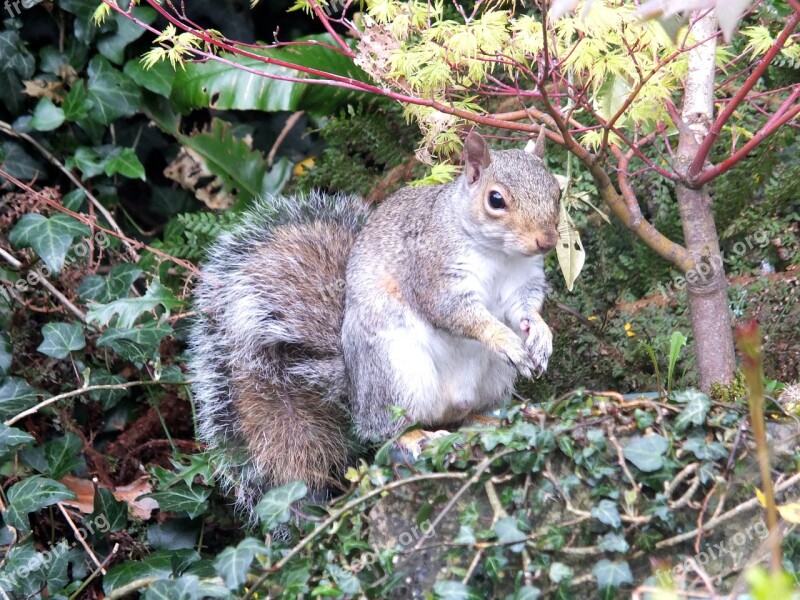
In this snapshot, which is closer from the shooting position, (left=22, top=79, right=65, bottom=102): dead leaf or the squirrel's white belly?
the squirrel's white belly

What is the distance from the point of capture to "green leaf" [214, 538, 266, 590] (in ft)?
4.36

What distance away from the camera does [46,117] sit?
281cm

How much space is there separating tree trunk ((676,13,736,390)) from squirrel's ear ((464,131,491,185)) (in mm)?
410

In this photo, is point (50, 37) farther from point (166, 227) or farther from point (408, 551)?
point (408, 551)

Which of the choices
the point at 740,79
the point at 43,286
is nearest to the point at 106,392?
the point at 43,286

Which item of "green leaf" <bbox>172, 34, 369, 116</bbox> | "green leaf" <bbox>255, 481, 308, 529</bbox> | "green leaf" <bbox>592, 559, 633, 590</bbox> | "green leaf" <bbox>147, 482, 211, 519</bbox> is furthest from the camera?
"green leaf" <bbox>172, 34, 369, 116</bbox>

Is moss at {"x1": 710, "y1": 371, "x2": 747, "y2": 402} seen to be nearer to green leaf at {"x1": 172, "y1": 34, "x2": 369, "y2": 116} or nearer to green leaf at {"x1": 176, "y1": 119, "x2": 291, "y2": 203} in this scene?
green leaf at {"x1": 172, "y1": 34, "x2": 369, "y2": 116}

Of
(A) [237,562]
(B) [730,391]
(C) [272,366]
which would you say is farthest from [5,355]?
(B) [730,391]

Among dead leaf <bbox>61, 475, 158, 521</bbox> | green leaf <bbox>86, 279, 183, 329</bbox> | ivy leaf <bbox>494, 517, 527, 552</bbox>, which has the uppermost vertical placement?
ivy leaf <bbox>494, 517, 527, 552</bbox>

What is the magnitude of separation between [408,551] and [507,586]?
157 millimetres

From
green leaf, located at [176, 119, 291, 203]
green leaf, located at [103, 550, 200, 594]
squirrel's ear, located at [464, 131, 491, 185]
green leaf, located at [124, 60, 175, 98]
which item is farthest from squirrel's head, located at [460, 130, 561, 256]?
green leaf, located at [124, 60, 175, 98]

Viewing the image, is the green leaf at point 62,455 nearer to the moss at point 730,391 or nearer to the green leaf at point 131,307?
the green leaf at point 131,307

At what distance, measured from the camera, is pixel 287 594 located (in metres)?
1.36

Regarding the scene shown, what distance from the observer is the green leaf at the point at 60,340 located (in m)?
2.25
